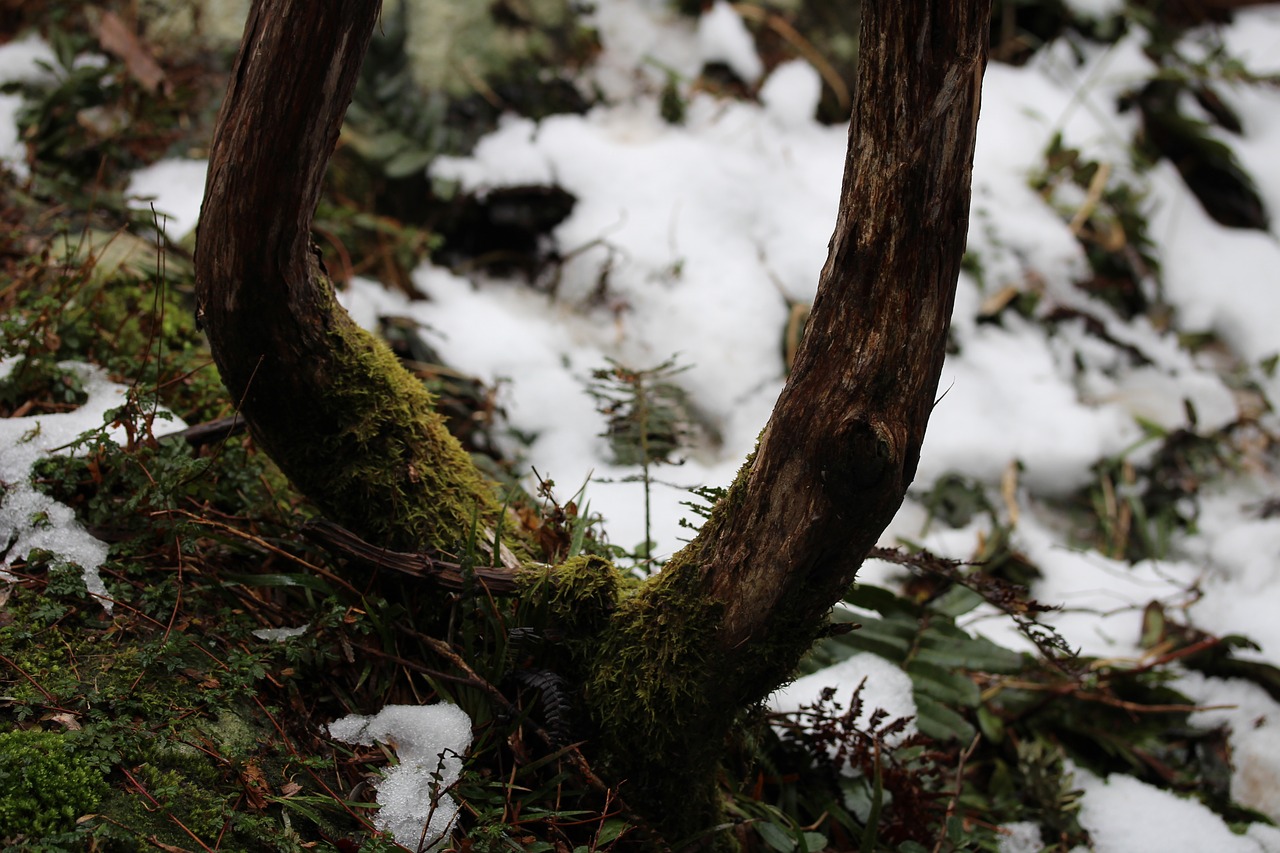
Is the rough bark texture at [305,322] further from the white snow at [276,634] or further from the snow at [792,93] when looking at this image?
the snow at [792,93]

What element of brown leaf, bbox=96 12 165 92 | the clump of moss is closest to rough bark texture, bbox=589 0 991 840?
the clump of moss

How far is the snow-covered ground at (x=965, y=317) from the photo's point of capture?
10.4 ft

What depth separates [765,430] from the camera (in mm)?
1753

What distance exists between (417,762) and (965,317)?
10.5 ft

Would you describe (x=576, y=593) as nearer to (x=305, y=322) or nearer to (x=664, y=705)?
(x=664, y=705)

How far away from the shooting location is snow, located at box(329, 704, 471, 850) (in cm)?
179

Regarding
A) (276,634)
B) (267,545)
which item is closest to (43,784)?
(276,634)

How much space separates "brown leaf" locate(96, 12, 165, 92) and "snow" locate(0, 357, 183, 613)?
84.1 inches

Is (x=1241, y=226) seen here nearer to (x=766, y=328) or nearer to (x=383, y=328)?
(x=766, y=328)

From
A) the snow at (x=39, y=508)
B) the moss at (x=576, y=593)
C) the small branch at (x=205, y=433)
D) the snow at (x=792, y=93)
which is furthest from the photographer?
the snow at (x=792, y=93)

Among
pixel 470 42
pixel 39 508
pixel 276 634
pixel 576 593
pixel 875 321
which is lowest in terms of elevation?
pixel 276 634

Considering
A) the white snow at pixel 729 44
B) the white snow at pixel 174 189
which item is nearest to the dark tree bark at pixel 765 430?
the white snow at pixel 174 189

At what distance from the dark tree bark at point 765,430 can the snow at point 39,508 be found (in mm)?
460

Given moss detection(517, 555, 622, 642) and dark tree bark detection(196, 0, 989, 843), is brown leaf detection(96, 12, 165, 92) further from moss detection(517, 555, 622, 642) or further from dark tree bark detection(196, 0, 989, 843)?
moss detection(517, 555, 622, 642)
